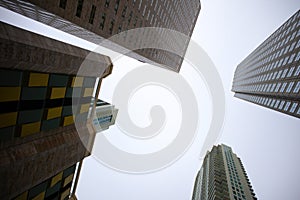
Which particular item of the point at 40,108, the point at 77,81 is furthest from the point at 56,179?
the point at 77,81

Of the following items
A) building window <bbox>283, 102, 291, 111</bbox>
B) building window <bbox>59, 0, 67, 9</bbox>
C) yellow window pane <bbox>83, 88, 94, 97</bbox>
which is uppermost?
building window <bbox>59, 0, 67, 9</bbox>

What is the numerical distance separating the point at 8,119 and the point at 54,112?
4.77m

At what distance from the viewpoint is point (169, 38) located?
87312 mm

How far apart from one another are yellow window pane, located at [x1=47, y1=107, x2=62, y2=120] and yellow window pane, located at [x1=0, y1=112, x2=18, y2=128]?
136 inches

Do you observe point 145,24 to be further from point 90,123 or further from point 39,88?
point 39,88

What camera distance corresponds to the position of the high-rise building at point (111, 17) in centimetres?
2969

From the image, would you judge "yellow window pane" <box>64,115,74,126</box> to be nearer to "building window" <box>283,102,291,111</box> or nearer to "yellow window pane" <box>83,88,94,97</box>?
"yellow window pane" <box>83,88,94,97</box>

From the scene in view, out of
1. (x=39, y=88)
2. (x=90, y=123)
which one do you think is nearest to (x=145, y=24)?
(x=90, y=123)

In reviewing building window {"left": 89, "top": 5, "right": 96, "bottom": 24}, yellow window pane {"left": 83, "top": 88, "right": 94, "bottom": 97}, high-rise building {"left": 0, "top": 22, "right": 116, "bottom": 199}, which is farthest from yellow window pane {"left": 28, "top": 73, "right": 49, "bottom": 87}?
building window {"left": 89, "top": 5, "right": 96, "bottom": 24}

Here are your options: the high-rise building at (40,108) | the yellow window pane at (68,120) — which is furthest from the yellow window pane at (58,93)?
the yellow window pane at (68,120)

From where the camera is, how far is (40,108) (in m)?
19.0

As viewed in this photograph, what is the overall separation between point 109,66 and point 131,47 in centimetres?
3121

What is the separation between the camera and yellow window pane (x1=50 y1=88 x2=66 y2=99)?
778 inches

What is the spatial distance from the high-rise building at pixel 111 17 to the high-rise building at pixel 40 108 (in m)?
9.07
